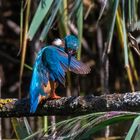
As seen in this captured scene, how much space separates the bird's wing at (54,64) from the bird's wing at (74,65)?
13 mm

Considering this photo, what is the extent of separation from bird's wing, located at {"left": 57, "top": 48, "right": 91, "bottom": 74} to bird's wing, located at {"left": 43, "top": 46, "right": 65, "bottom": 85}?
0.01 m

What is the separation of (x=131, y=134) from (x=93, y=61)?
275 cm

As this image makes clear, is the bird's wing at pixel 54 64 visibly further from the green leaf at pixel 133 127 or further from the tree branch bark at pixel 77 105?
the green leaf at pixel 133 127

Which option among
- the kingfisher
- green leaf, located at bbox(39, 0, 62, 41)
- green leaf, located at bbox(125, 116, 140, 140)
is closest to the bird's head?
the kingfisher

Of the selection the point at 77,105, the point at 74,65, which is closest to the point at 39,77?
the point at 74,65

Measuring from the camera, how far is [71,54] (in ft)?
6.34

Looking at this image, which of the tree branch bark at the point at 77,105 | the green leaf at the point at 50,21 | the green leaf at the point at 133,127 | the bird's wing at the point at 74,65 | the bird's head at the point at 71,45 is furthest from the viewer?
the bird's head at the point at 71,45

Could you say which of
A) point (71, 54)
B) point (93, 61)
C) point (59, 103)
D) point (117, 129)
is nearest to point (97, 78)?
point (93, 61)

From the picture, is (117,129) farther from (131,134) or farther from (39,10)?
(131,134)

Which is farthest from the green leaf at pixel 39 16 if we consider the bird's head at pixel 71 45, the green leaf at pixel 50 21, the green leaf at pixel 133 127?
the green leaf at pixel 133 127

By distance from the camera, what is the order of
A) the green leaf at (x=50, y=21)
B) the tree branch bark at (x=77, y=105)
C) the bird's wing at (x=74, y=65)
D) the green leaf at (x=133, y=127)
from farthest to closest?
the green leaf at (x=50, y=21) → the bird's wing at (x=74, y=65) → the tree branch bark at (x=77, y=105) → the green leaf at (x=133, y=127)

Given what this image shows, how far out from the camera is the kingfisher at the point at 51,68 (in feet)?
6.07

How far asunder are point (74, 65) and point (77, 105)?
22 cm

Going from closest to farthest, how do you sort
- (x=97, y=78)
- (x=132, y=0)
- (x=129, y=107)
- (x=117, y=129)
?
(x=129, y=107) → (x=132, y=0) → (x=117, y=129) → (x=97, y=78)
